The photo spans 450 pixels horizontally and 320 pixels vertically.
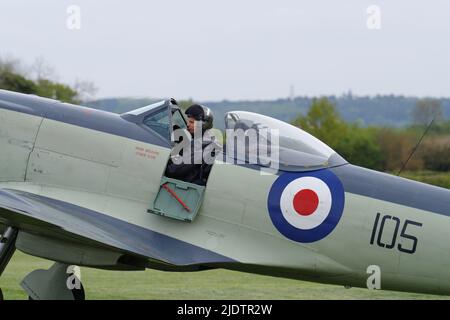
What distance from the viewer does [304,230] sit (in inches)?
317

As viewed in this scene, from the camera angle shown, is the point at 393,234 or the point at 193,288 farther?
the point at 193,288

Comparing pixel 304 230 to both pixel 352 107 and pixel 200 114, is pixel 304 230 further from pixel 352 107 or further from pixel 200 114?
pixel 352 107

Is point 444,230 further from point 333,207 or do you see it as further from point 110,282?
point 110,282

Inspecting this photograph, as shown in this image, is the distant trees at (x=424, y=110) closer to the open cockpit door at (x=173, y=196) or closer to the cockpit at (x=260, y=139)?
the cockpit at (x=260, y=139)

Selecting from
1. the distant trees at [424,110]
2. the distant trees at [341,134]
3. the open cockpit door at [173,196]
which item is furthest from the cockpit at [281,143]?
Answer: the distant trees at [424,110]

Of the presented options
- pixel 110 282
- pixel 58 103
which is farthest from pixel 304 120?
pixel 58 103

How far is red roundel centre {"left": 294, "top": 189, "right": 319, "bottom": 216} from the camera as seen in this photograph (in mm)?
8031

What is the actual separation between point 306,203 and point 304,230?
24 cm

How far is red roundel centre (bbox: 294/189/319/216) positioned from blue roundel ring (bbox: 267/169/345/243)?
0.14m

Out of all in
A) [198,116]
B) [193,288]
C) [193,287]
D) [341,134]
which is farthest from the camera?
[341,134]

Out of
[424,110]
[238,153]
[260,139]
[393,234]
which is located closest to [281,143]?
[260,139]

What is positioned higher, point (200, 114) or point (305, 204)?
point (200, 114)

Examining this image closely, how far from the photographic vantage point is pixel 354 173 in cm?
819
